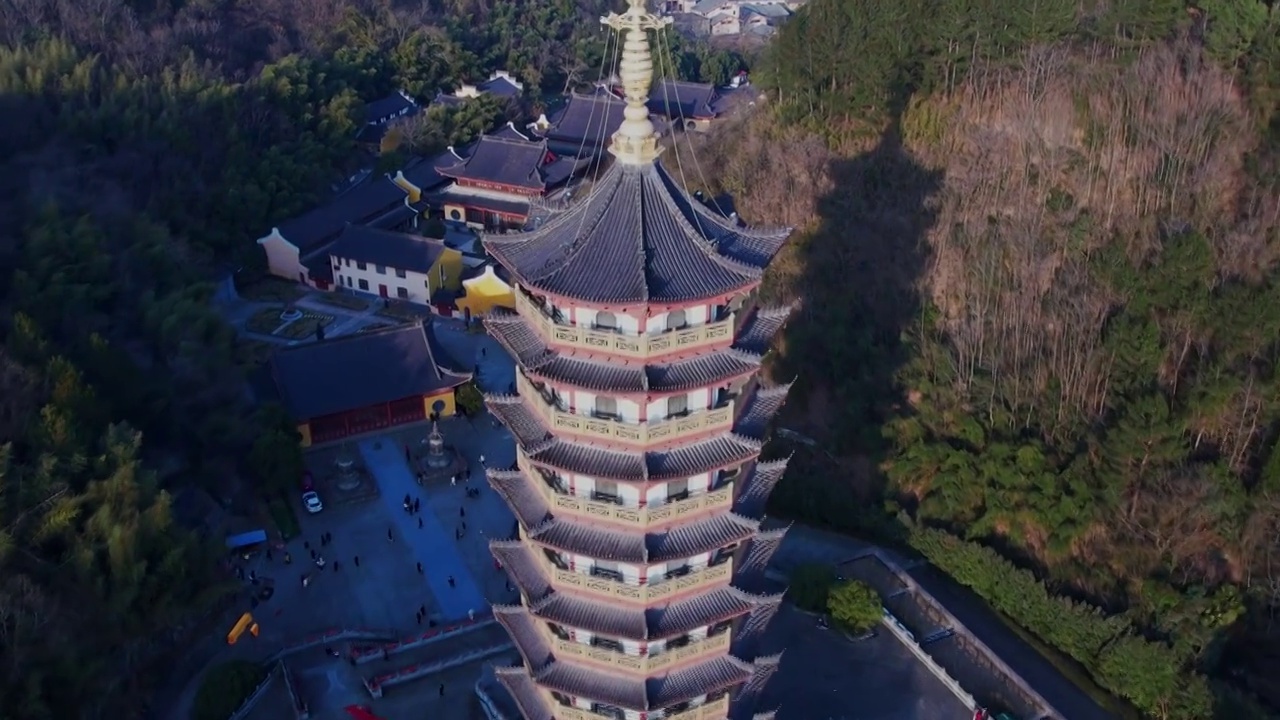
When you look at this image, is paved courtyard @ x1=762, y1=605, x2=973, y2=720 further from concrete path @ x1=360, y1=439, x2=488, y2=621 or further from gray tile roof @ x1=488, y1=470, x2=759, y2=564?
concrete path @ x1=360, y1=439, x2=488, y2=621

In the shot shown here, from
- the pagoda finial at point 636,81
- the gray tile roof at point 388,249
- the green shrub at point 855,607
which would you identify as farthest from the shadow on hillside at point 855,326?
the pagoda finial at point 636,81

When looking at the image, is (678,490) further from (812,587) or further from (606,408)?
(812,587)

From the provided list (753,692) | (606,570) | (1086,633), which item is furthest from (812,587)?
(606,570)

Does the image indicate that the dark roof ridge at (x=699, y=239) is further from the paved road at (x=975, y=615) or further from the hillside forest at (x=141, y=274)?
the hillside forest at (x=141, y=274)

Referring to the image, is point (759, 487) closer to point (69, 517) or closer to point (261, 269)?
point (69, 517)

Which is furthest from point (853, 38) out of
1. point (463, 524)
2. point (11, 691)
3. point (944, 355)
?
point (11, 691)

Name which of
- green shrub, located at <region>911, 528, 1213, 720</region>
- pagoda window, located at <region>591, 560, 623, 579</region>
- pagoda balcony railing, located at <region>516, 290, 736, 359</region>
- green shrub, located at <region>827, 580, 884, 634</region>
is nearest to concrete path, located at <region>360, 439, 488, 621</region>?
green shrub, located at <region>827, 580, 884, 634</region>
